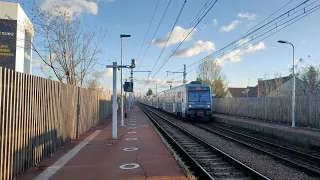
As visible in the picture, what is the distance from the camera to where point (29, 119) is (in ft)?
25.2

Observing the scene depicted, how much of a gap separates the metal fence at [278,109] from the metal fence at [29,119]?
15.6m

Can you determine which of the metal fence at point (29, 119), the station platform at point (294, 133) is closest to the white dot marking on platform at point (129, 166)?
the metal fence at point (29, 119)

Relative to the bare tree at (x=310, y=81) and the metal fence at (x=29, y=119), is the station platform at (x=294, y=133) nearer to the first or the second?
the metal fence at (x=29, y=119)

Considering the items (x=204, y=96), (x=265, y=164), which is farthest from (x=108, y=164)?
(x=204, y=96)

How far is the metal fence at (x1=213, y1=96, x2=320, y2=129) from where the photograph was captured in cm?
1997

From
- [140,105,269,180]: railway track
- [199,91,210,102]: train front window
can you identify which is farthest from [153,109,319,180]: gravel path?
[199,91,210,102]: train front window

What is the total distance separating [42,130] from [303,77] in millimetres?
43558

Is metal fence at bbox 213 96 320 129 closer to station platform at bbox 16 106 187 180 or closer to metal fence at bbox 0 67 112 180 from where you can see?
station platform at bbox 16 106 187 180

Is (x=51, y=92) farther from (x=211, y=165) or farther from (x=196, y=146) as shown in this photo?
(x=196, y=146)

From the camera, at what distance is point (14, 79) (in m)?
6.63

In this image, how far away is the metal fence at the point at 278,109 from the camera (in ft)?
65.5

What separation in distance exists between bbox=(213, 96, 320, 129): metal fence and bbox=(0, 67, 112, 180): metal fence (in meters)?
15.6

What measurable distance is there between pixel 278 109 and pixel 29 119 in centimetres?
2124

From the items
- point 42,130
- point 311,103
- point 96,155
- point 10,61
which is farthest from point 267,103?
point 10,61
